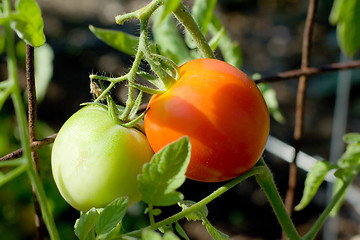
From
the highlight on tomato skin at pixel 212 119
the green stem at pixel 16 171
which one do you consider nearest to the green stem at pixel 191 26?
the highlight on tomato skin at pixel 212 119

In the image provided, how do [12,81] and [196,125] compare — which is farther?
[196,125]

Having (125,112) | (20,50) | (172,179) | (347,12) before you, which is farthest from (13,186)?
(347,12)

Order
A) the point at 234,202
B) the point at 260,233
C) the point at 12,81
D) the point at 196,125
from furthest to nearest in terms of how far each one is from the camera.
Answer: the point at 234,202 → the point at 260,233 → the point at 196,125 → the point at 12,81

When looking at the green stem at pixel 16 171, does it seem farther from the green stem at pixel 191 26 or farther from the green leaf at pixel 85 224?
the green stem at pixel 191 26

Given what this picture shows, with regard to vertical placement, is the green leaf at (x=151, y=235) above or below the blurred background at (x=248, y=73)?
above

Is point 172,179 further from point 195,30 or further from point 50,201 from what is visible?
point 50,201

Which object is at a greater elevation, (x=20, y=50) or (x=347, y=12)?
(x=347, y=12)

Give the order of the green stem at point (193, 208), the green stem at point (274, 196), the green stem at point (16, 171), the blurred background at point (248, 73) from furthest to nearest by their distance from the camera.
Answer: the blurred background at point (248, 73) → the green stem at point (274, 196) → the green stem at point (193, 208) → the green stem at point (16, 171)

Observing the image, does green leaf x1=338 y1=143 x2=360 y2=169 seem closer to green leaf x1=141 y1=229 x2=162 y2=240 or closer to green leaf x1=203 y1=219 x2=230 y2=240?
green leaf x1=203 y1=219 x2=230 y2=240

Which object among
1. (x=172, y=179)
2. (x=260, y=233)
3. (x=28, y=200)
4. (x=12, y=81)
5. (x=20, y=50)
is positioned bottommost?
(x=260, y=233)
